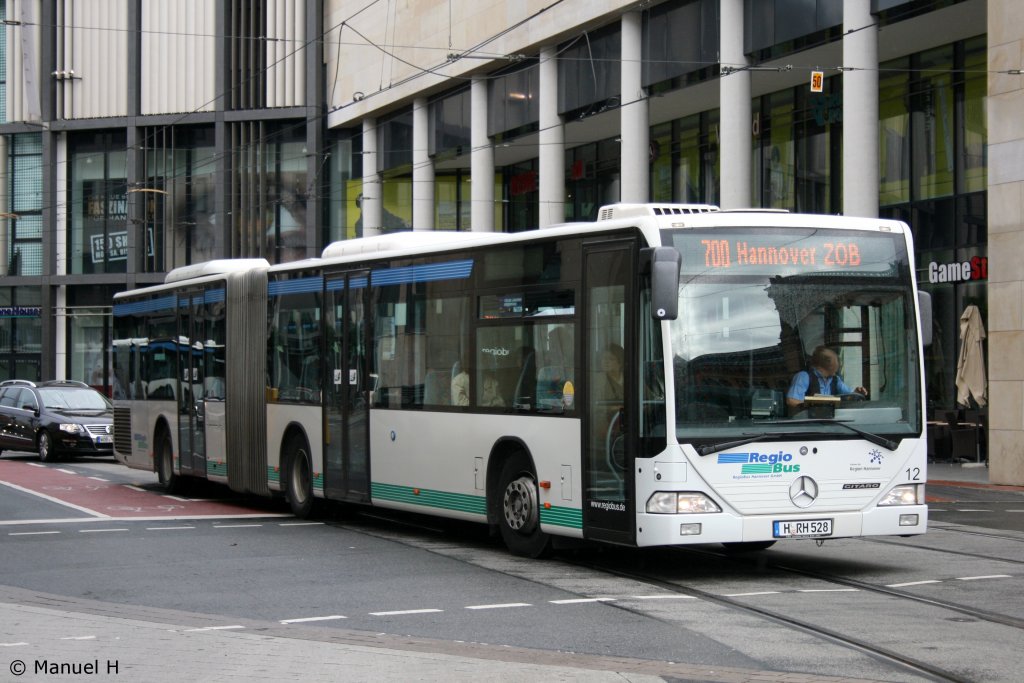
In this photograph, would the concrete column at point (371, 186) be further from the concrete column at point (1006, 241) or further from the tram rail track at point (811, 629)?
the tram rail track at point (811, 629)

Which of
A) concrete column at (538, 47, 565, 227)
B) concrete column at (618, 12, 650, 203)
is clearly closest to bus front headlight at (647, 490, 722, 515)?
concrete column at (618, 12, 650, 203)

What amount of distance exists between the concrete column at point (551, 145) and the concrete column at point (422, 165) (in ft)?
21.7

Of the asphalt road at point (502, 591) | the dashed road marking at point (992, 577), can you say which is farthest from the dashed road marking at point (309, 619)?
the dashed road marking at point (992, 577)

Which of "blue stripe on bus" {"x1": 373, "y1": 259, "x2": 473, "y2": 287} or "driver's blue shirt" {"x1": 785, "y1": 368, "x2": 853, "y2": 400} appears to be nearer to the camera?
"driver's blue shirt" {"x1": 785, "y1": 368, "x2": 853, "y2": 400}

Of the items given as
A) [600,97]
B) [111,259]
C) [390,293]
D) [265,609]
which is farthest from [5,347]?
[265,609]

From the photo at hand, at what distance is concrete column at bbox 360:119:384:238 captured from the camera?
4494cm

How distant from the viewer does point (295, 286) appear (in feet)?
58.9

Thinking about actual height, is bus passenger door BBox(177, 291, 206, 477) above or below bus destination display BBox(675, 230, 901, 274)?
below

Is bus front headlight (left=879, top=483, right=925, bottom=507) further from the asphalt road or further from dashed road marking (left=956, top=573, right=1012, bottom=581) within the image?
dashed road marking (left=956, top=573, right=1012, bottom=581)

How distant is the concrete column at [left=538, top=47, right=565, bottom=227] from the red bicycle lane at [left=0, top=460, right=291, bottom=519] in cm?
1330

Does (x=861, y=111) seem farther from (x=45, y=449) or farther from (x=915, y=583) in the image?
(x=45, y=449)

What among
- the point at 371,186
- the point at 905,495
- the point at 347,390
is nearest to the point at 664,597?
the point at 905,495

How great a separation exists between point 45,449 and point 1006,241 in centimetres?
1975

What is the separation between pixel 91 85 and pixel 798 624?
49012mm
